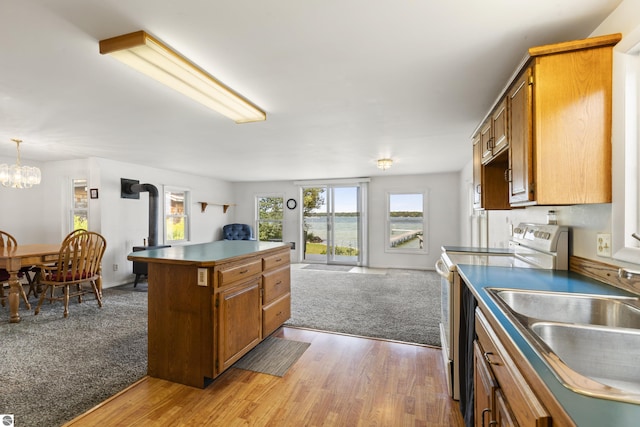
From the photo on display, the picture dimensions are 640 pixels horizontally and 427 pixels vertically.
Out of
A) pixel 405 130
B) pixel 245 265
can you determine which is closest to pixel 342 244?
pixel 405 130

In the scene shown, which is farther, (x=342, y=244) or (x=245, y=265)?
(x=342, y=244)

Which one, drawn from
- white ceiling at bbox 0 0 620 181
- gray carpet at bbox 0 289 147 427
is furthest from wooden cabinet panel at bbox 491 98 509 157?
gray carpet at bbox 0 289 147 427

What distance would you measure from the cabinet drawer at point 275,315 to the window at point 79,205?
4210 mm

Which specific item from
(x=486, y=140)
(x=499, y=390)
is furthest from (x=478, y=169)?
(x=499, y=390)

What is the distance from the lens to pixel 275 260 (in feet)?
9.44

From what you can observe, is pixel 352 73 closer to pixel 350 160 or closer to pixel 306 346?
pixel 306 346

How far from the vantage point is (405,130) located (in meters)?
3.20

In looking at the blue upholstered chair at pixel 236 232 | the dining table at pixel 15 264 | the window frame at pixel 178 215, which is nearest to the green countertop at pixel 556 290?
the dining table at pixel 15 264

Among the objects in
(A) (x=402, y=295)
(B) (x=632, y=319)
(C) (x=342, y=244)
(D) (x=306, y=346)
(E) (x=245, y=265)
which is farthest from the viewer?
(C) (x=342, y=244)

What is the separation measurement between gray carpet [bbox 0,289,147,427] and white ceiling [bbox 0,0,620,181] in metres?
2.09

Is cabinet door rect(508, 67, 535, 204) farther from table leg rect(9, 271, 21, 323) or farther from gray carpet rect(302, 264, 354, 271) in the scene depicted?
gray carpet rect(302, 264, 354, 271)

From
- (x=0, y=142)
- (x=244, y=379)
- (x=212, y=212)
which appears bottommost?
(x=244, y=379)

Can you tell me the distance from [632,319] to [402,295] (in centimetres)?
340

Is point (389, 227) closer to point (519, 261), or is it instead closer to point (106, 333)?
point (519, 261)
